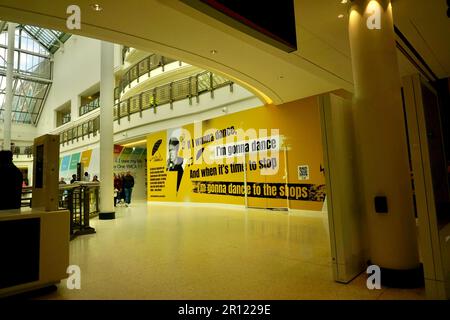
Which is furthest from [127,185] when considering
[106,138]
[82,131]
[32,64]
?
[32,64]

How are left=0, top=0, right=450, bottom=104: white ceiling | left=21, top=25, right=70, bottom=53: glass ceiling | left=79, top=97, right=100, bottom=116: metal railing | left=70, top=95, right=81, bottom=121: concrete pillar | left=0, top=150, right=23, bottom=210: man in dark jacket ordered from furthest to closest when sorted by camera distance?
left=21, top=25, right=70, bottom=53: glass ceiling
left=70, top=95, right=81, bottom=121: concrete pillar
left=79, top=97, right=100, bottom=116: metal railing
left=0, top=0, right=450, bottom=104: white ceiling
left=0, top=150, right=23, bottom=210: man in dark jacket

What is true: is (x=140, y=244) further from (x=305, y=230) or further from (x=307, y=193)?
(x=307, y=193)

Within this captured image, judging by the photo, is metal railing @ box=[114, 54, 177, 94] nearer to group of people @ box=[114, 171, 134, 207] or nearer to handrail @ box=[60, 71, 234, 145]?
handrail @ box=[60, 71, 234, 145]

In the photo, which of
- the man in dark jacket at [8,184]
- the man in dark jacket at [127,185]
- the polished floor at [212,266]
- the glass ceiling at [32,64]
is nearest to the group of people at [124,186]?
the man in dark jacket at [127,185]

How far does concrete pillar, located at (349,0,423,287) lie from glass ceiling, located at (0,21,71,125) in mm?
27121

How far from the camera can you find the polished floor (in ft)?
7.09

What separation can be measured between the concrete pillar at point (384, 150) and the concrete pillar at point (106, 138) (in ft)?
20.7

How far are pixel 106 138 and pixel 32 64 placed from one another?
84.4 feet

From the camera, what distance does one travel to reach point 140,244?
157 inches

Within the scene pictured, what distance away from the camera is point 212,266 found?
2859 mm

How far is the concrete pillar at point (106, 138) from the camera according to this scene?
690 cm

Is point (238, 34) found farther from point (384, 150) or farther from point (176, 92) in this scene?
point (176, 92)

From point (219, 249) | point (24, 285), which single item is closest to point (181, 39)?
point (219, 249)

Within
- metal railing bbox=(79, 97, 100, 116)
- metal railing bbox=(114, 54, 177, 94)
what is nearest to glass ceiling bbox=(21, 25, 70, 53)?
metal railing bbox=(79, 97, 100, 116)
